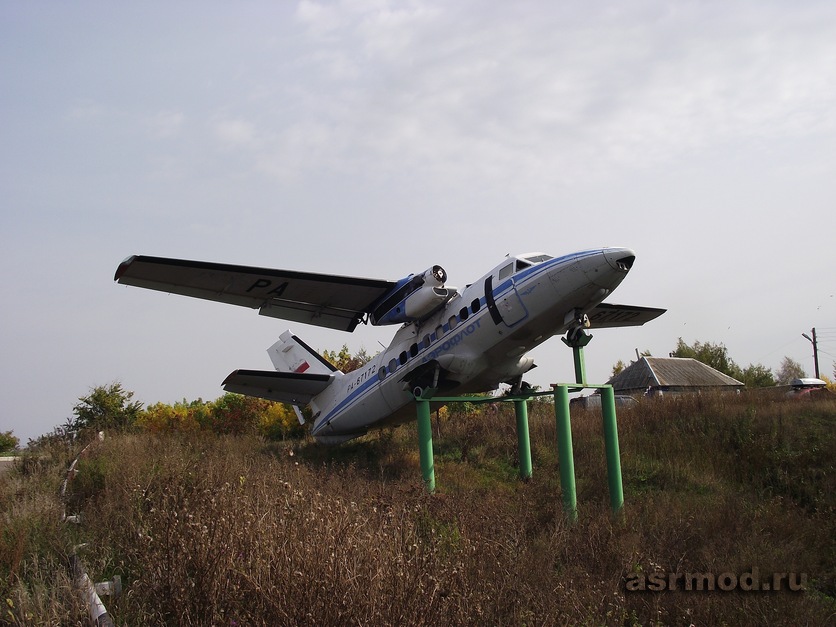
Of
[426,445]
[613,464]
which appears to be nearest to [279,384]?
[426,445]

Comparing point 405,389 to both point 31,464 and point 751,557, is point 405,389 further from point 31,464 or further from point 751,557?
point 31,464

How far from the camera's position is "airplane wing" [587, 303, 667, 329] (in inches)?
674

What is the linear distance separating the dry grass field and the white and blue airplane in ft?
6.38

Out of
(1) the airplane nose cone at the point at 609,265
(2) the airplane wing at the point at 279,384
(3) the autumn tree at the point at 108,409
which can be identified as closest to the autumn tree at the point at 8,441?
(3) the autumn tree at the point at 108,409

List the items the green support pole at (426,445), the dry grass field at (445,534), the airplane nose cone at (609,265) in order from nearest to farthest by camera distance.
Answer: the dry grass field at (445,534) → the airplane nose cone at (609,265) → the green support pole at (426,445)

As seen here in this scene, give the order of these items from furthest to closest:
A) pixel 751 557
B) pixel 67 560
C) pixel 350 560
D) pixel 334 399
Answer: pixel 334 399
pixel 751 557
pixel 67 560
pixel 350 560

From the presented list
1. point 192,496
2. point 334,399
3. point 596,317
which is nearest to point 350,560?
point 192,496

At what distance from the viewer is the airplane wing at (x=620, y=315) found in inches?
674

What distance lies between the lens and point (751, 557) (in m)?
8.74

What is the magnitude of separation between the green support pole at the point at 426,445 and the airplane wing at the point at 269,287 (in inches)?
117

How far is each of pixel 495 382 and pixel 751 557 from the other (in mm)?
6568

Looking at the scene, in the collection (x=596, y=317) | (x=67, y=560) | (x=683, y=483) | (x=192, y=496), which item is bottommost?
(x=683, y=483)

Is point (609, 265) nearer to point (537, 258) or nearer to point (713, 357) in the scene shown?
point (537, 258)

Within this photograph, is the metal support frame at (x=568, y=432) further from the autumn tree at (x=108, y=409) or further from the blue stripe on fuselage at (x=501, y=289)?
the autumn tree at (x=108, y=409)
